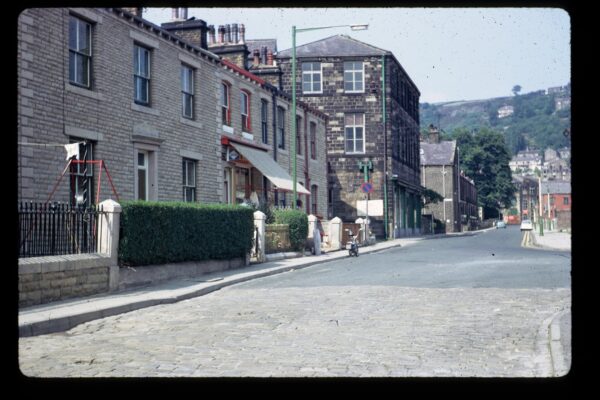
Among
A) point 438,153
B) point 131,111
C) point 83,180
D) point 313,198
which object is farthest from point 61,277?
point 438,153

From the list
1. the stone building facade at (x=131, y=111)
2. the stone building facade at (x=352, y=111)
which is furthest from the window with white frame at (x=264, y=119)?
the stone building facade at (x=352, y=111)

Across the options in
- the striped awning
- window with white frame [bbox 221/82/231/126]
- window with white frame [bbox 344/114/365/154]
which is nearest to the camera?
window with white frame [bbox 221/82/231/126]

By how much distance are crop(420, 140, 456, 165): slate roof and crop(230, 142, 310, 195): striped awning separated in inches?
2015

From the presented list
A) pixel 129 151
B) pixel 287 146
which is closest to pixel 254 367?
pixel 129 151

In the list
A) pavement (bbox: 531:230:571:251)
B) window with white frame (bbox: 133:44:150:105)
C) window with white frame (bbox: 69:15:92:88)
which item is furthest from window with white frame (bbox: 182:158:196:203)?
pavement (bbox: 531:230:571:251)

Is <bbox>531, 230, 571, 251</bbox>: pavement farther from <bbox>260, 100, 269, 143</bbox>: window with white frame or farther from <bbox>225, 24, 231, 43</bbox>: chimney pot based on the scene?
<bbox>225, 24, 231, 43</bbox>: chimney pot

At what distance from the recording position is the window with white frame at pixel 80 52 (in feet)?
49.8

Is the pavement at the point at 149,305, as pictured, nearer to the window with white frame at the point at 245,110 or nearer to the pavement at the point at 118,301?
the pavement at the point at 118,301

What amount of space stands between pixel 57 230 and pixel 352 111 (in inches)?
1307

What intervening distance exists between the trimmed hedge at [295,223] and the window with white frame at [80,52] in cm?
910

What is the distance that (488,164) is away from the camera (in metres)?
91.3

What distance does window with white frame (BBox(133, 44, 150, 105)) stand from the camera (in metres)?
17.9

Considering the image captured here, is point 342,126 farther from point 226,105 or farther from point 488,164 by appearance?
point 488,164

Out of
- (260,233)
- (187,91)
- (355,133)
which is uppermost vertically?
(355,133)
